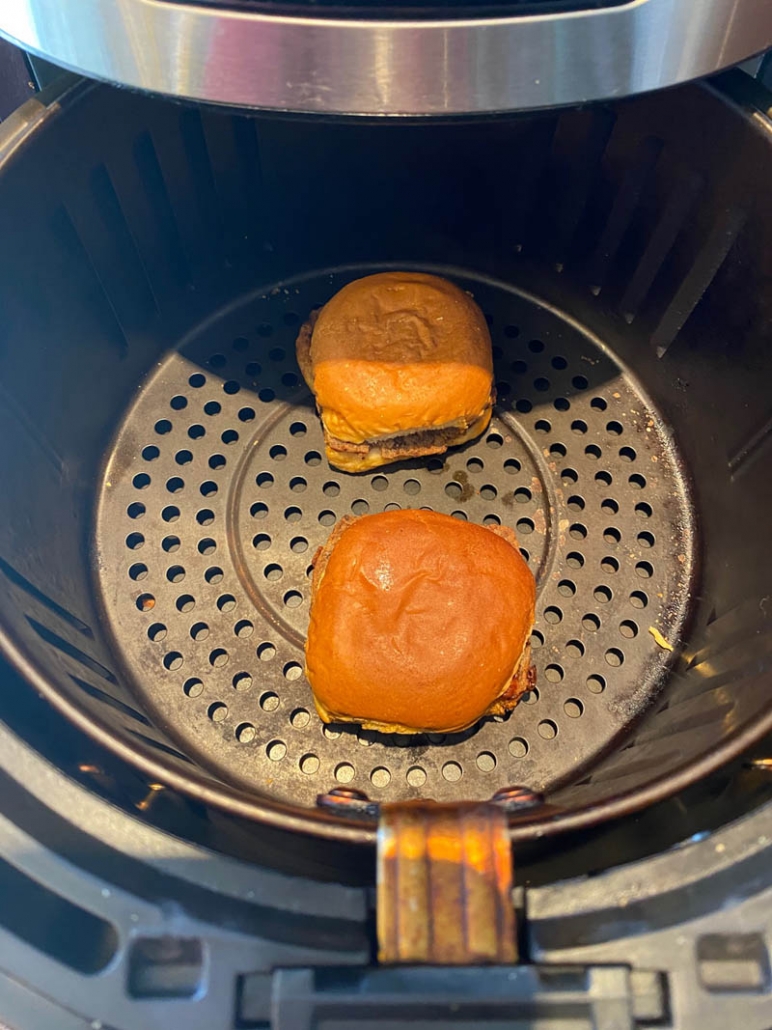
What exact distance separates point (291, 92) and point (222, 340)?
62cm

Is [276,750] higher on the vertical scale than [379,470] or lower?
lower

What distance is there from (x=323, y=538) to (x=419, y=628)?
0.25 meters

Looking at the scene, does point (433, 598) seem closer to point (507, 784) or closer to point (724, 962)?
point (507, 784)

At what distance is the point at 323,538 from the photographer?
0.99 metres

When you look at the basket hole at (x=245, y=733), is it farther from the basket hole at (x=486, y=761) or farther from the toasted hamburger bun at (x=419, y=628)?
the basket hole at (x=486, y=761)

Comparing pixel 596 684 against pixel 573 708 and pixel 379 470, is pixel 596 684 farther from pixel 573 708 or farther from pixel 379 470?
pixel 379 470

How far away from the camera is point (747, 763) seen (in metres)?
0.63

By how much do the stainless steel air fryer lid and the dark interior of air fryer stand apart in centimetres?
27

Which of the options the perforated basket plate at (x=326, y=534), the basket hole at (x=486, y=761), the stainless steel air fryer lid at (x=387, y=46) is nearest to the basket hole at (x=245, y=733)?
the perforated basket plate at (x=326, y=534)

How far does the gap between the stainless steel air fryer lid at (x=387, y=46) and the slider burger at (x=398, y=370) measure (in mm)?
419

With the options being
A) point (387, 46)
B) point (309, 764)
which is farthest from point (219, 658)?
point (387, 46)

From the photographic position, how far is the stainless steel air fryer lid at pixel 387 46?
1.67ft

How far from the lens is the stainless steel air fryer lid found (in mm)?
510

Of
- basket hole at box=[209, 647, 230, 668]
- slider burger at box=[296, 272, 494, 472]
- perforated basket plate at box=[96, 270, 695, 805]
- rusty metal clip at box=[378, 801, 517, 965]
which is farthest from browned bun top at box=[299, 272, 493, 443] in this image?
rusty metal clip at box=[378, 801, 517, 965]
